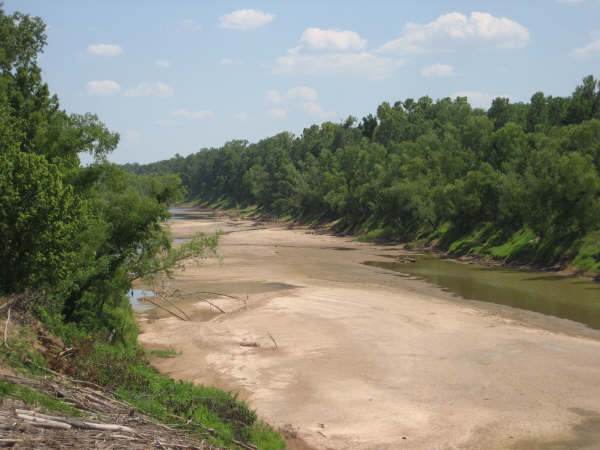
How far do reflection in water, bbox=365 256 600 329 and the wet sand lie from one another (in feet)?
8.87

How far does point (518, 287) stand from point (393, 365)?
31.3 m

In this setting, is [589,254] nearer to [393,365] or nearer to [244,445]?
[393,365]

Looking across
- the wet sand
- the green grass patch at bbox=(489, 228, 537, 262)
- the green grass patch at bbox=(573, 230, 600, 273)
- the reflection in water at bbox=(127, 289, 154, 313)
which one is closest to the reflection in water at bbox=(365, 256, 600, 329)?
the wet sand

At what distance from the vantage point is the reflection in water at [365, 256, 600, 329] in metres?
45.6

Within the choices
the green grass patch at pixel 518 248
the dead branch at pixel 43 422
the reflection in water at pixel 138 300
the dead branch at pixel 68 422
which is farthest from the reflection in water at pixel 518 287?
the dead branch at pixel 43 422

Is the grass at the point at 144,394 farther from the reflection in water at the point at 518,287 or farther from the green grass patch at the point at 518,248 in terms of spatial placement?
the green grass patch at the point at 518,248

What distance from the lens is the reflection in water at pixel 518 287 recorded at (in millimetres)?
45594

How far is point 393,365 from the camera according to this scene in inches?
1150

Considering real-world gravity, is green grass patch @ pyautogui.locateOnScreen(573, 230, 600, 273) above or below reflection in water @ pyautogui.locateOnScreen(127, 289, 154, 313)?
above

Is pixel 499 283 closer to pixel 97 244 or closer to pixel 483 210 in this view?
pixel 483 210

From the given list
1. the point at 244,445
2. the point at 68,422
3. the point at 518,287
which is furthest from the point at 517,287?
the point at 68,422

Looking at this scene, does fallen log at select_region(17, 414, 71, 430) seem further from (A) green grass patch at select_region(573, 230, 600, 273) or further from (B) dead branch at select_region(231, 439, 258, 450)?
(A) green grass patch at select_region(573, 230, 600, 273)

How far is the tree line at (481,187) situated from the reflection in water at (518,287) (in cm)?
604

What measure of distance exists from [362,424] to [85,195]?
18705 millimetres
